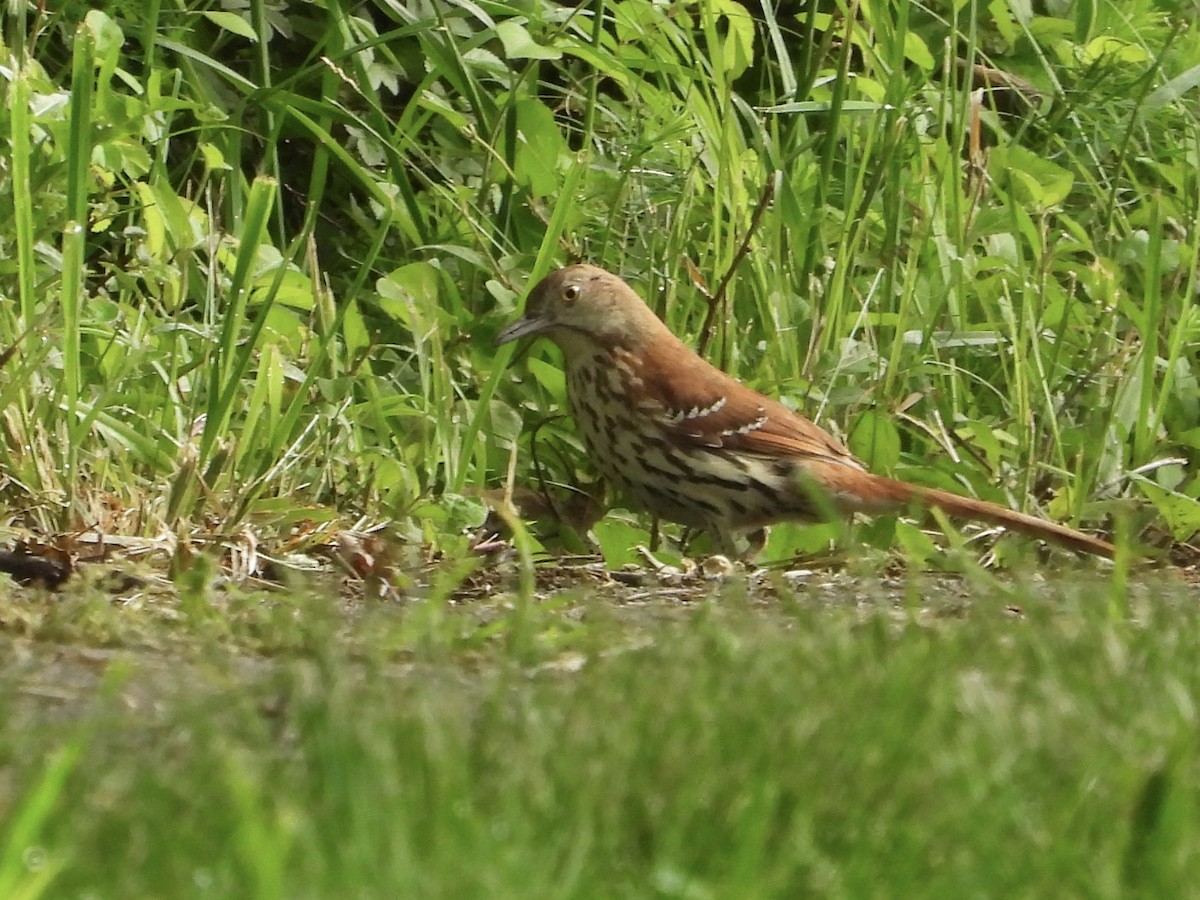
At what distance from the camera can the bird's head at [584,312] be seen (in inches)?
185

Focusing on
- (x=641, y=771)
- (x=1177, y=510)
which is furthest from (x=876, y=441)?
(x=641, y=771)

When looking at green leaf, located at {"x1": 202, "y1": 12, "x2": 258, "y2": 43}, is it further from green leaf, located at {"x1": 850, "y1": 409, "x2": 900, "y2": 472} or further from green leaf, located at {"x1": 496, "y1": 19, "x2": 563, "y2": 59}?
green leaf, located at {"x1": 850, "y1": 409, "x2": 900, "y2": 472}

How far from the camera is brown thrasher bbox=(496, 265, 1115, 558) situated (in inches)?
177


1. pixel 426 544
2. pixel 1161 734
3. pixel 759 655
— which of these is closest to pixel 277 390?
pixel 426 544

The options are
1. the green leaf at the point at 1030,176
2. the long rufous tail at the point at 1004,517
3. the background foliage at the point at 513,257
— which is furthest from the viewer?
the green leaf at the point at 1030,176

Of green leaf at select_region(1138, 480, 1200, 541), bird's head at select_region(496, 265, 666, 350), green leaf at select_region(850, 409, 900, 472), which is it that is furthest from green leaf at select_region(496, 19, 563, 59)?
green leaf at select_region(1138, 480, 1200, 541)

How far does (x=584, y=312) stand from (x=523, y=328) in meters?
0.20

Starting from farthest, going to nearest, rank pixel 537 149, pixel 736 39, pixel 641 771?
pixel 736 39 → pixel 537 149 → pixel 641 771

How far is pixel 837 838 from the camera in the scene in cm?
174

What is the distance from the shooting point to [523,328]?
4660 mm

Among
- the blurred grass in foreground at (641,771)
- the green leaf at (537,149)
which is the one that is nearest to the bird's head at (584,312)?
the green leaf at (537,149)

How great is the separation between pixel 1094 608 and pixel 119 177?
126 inches

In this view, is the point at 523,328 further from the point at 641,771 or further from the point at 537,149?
the point at 641,771

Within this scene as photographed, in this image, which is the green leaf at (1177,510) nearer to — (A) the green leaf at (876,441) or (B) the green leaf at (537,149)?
(A) the green leaf at (876,441)
